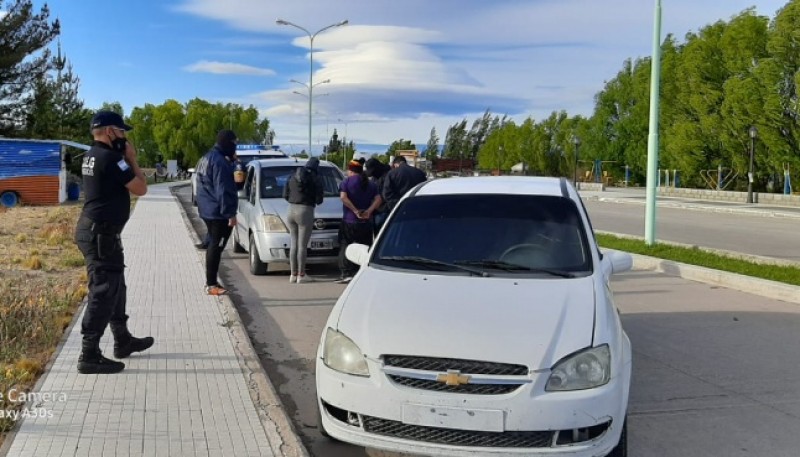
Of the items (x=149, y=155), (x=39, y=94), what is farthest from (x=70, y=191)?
Result: (x=149, y=155)

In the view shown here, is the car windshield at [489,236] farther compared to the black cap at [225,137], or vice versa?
the black cap at [225,137]

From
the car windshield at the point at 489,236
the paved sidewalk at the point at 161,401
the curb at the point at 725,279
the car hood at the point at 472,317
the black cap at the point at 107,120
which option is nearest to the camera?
the car hood at the point at 472,317

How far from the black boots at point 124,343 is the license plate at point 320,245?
4797mm

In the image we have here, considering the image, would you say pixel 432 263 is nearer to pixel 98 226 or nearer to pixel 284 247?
pixel 98 226

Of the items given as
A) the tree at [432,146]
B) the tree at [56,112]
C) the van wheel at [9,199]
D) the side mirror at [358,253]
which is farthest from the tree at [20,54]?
the tree at [432,146]

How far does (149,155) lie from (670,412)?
83.0 meters

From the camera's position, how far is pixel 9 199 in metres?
24.6

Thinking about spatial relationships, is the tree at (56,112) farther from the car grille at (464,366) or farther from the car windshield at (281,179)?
the car grille at (464,366)

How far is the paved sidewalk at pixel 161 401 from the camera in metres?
4.08

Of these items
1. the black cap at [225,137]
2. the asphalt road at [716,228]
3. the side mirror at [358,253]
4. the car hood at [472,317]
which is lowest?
the asphalt road at [716,228]

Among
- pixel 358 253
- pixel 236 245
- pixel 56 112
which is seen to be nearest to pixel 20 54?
pixel 56 112

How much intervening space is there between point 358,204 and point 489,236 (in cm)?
487

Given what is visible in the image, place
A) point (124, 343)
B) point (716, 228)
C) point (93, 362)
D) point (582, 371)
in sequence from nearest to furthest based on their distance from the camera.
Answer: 1. point (582, 371)
2. point (93, 362)
3. point (124, 343)
4. point (716, 228)

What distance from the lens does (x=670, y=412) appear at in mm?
5062
